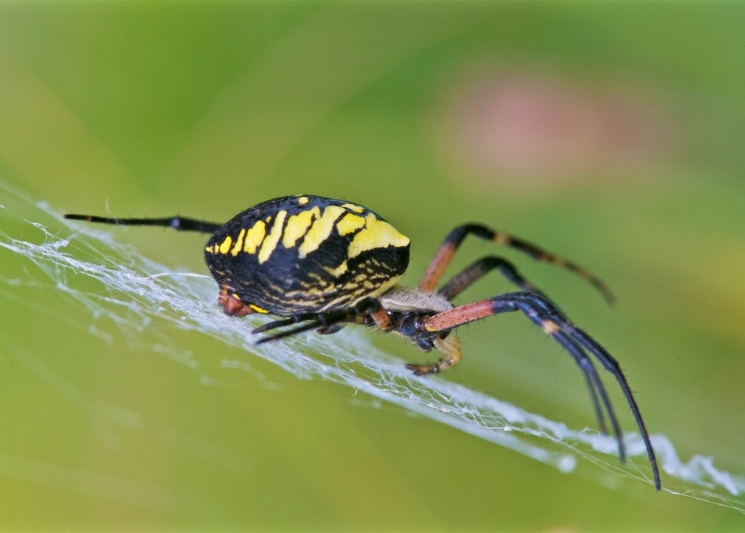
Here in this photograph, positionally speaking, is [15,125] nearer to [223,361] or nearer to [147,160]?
[147,160]

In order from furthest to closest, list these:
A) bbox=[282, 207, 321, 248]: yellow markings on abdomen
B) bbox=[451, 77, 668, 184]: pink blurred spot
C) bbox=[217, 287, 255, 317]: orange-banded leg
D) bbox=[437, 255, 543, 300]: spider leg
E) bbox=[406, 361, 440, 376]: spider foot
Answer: bbox=[451, 77, 668, 184]: pink blurred spot → bbox=[437, 255, 543, 300]: spider leg → bbox=[406, 361, 440, 376]: spider foot → bbox=[217, 287, 255, 317]: orange-banded leg → bbox=[282, 207, 321, 248]: yellow markings on abdomen

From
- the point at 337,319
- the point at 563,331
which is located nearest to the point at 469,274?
the point at 563,331

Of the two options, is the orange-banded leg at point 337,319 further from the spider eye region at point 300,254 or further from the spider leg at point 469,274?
the spider leg at point 469,274

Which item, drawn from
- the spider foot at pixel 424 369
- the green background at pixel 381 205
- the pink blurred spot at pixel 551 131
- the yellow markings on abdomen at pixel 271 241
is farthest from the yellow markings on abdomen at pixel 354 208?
the pink blurred spot at pixel 551 131

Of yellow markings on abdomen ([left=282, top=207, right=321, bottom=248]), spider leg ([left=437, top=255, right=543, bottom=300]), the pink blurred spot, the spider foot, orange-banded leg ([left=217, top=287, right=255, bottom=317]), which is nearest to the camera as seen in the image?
yellow markings on abdomen ([left=282, top=207, right=321, bottom=248])

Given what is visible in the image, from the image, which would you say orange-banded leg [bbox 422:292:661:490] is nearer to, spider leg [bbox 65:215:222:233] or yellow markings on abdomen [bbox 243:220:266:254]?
yellow markings on abdomen [bbox 243:220:266:254]

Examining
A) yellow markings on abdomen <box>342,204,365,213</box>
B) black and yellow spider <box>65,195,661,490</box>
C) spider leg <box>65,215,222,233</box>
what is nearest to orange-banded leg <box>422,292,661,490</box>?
black and yellow spider <box>65,195,661,490</box>

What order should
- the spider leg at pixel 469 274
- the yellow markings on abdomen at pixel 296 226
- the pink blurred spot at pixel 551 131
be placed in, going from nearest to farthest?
the yellow markings on abdomen at pixel 296 226
the spider leg at pixel 469 274
the pink blurred spot at pixel 551 131

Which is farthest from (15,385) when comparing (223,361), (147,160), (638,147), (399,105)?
(638,147)
